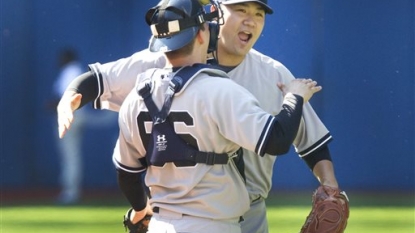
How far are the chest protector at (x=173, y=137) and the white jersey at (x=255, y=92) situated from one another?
58cm

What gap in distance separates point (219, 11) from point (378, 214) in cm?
748

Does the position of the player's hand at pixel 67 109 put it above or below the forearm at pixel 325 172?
above

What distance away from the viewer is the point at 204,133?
340 centimetres

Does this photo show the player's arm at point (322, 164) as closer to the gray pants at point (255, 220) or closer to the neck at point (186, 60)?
the gray pants at point (255, 220)

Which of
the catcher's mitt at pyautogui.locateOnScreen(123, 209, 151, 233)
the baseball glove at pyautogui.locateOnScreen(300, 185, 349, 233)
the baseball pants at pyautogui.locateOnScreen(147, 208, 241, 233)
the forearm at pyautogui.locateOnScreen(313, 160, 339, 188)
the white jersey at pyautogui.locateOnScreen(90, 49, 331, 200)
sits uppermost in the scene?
the white jersey at pyautogui.locateOnScreen(90, 49, 331, 200)

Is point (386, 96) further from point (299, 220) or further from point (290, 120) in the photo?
point (290, 120)

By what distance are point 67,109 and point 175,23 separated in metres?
0.59

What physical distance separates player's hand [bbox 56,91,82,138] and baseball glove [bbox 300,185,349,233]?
3.30 ft

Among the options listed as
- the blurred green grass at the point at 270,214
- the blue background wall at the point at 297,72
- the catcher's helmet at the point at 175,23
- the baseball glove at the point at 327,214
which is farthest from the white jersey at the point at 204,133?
the blue background wall at the point at 297,72

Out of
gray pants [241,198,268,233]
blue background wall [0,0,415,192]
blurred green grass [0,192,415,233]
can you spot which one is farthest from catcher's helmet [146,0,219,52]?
blue background wall [0,0,415,192]

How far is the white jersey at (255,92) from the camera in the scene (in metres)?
4.04

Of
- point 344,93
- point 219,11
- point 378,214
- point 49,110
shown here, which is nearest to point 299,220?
point 378,214

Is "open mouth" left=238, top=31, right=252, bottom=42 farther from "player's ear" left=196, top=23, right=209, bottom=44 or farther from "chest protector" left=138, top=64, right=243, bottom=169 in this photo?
"chest protector" left=138, top=64, right=243, bottom=169

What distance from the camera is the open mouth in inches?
164
